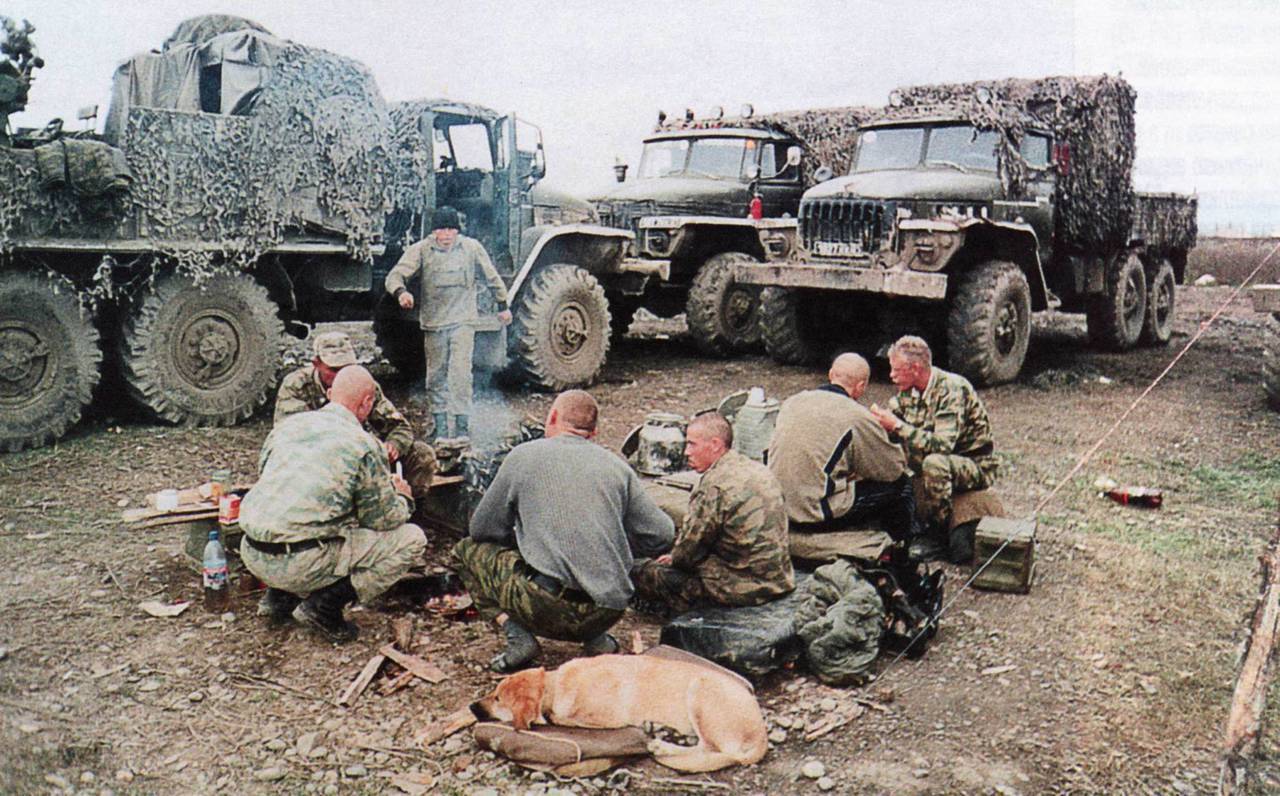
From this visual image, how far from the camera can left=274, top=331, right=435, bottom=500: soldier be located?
5125 mm

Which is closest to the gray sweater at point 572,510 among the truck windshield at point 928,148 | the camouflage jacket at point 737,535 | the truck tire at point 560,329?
the camouflage jacket at point 737,535

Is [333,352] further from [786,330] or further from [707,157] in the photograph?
[707,157]

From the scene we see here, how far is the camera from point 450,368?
778 centimetres

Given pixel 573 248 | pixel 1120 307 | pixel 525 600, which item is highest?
pixel 573 248

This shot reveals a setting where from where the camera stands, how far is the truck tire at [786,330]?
1094 cm

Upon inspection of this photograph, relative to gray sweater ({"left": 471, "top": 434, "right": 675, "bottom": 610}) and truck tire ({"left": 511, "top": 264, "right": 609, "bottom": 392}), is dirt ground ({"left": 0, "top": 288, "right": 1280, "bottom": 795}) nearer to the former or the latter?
gray sweater ({"left": 471, "top": 434, "right": 675, "bottom": 610})

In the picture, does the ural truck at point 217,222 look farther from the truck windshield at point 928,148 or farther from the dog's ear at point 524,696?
the dog's ear at point 524,696

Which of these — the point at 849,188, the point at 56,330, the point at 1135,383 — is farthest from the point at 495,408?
the point at 1135,383

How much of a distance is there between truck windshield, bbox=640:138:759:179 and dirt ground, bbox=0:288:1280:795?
636cm

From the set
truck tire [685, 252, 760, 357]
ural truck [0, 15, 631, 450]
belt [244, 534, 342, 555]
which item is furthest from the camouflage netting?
belt [244, 534, 342, 555]

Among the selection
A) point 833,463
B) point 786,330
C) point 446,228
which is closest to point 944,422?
point 833,463

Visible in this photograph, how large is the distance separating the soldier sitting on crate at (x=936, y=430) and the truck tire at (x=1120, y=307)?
25.9 feet

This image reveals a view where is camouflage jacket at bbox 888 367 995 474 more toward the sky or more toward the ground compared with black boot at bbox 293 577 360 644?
more toward the sky

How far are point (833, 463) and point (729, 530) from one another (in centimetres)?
77
